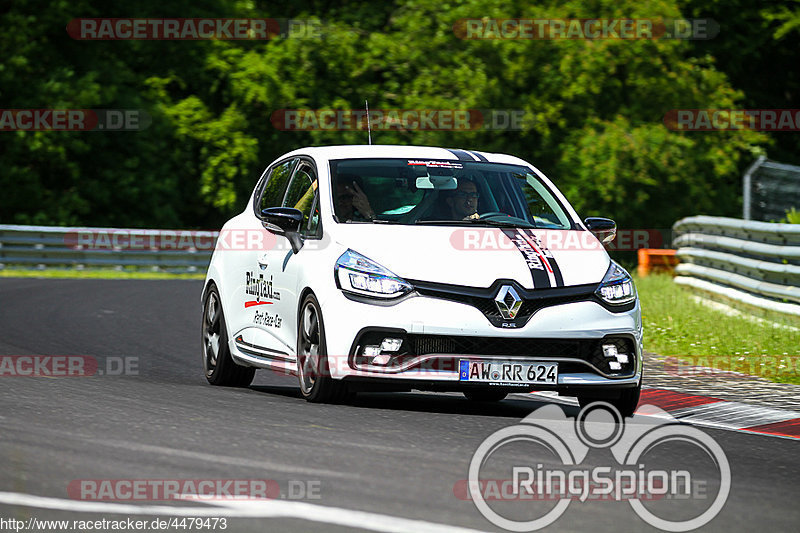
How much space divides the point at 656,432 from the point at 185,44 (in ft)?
107

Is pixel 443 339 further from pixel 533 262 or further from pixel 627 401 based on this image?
pixel 627 401

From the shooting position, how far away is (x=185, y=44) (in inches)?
1548

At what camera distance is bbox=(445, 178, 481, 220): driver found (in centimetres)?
966

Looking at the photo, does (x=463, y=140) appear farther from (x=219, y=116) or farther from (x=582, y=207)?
(x=219, y=116)

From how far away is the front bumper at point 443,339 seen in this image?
855 cm

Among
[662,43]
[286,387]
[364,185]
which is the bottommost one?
[286,387]

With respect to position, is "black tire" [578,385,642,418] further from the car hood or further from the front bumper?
Answer: the car hood

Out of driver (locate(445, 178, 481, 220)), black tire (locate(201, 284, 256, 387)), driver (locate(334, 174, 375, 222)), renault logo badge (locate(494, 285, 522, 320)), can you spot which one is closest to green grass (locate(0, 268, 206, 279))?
black tire (locate(201, 284, 256, 387))

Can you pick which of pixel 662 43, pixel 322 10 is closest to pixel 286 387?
pixel 662 43

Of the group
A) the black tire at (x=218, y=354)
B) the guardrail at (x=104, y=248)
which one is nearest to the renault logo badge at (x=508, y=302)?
the black tire at (x=218, y=354)

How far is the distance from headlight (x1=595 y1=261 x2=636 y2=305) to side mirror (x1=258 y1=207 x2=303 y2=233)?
2023 millimetres

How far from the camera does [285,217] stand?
9539 millimetres

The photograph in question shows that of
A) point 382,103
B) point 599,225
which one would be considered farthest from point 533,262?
point 382,103

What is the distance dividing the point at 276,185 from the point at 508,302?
2.91m
